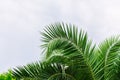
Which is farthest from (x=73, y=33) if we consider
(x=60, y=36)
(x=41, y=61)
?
(x=41, y=61)

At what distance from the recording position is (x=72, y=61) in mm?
13453

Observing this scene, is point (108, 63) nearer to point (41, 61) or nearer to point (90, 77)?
point (90, 77)

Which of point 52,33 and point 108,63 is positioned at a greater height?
point 52,33

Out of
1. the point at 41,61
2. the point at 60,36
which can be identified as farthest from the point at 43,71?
the point at 60,36

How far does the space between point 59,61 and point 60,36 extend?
0.73 metres

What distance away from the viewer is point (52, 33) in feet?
44.1

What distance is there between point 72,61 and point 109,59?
105 centimetres

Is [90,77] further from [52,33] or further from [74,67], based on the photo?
[52,33]

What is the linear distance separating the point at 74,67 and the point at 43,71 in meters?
0.88

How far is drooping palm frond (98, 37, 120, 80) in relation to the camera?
13.4m

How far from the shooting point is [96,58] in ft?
44.8

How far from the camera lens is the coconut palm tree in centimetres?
1338

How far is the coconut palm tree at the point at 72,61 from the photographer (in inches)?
527

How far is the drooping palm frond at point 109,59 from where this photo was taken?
13.4 meters
